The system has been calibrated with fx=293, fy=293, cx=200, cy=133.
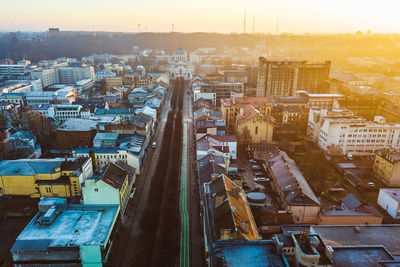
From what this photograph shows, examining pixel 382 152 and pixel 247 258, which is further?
pixel 382 152

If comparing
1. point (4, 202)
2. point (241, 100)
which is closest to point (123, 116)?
point (241, 100)

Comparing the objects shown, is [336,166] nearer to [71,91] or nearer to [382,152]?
[382,152]

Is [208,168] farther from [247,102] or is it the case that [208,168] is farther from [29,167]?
[247,102]

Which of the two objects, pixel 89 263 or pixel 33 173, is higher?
pixel 33 173

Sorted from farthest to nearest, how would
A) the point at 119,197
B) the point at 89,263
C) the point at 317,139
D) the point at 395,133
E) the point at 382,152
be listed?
the point at 317,139
the point at 395,133
the point at 382,152
the point at 119,197
the point at 89,263

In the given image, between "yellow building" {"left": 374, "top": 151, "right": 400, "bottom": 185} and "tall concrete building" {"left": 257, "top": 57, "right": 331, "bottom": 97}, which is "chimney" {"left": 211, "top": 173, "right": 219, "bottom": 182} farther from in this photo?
"tall concrete building" {"left": 257, "top": 57, "right": 331, "bottom": 97}

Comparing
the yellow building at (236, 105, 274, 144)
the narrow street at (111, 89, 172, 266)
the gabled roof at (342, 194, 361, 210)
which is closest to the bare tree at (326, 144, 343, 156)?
the yellow building at (236, 105, 274, 144)

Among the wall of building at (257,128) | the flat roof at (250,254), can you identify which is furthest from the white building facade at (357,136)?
the flat roof at (250,254)
